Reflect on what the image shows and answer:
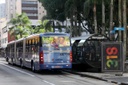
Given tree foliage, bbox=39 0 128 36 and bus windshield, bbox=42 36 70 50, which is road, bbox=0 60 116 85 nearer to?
bus windshield, bbox=42 36 70 50

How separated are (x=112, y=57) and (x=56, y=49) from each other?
471 centimetres

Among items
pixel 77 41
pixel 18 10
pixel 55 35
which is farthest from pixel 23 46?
pixel 18 10

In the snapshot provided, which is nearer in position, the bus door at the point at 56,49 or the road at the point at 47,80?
the road at the point at 47,80

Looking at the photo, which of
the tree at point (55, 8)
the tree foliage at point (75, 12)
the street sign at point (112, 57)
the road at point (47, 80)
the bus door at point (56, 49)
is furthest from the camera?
the tree at point (55, 8)

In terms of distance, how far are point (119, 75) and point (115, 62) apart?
91 centimetres

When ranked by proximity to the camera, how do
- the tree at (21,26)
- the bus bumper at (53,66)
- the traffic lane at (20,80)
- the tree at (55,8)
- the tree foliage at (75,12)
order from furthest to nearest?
the tree at (21,26)
the tree at (55,8)
the tree foliage at (75,12)
the bus bumper at (53,66)
the traffic lane at (20,80)

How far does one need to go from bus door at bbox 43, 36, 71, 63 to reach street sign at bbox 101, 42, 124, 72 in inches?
161

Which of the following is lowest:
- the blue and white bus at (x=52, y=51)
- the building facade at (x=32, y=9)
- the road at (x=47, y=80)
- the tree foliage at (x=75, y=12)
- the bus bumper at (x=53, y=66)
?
the road at (x=47, y=80)

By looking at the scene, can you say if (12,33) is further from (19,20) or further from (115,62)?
(115,62)

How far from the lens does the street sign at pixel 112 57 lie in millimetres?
21266

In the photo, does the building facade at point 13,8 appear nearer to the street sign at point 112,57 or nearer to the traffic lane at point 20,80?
the traffic lane at point 20,80

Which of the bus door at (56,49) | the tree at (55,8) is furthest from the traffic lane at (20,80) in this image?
the tree at (55,8)

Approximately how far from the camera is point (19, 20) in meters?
80.5

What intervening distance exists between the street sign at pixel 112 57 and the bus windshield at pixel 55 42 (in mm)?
4154
